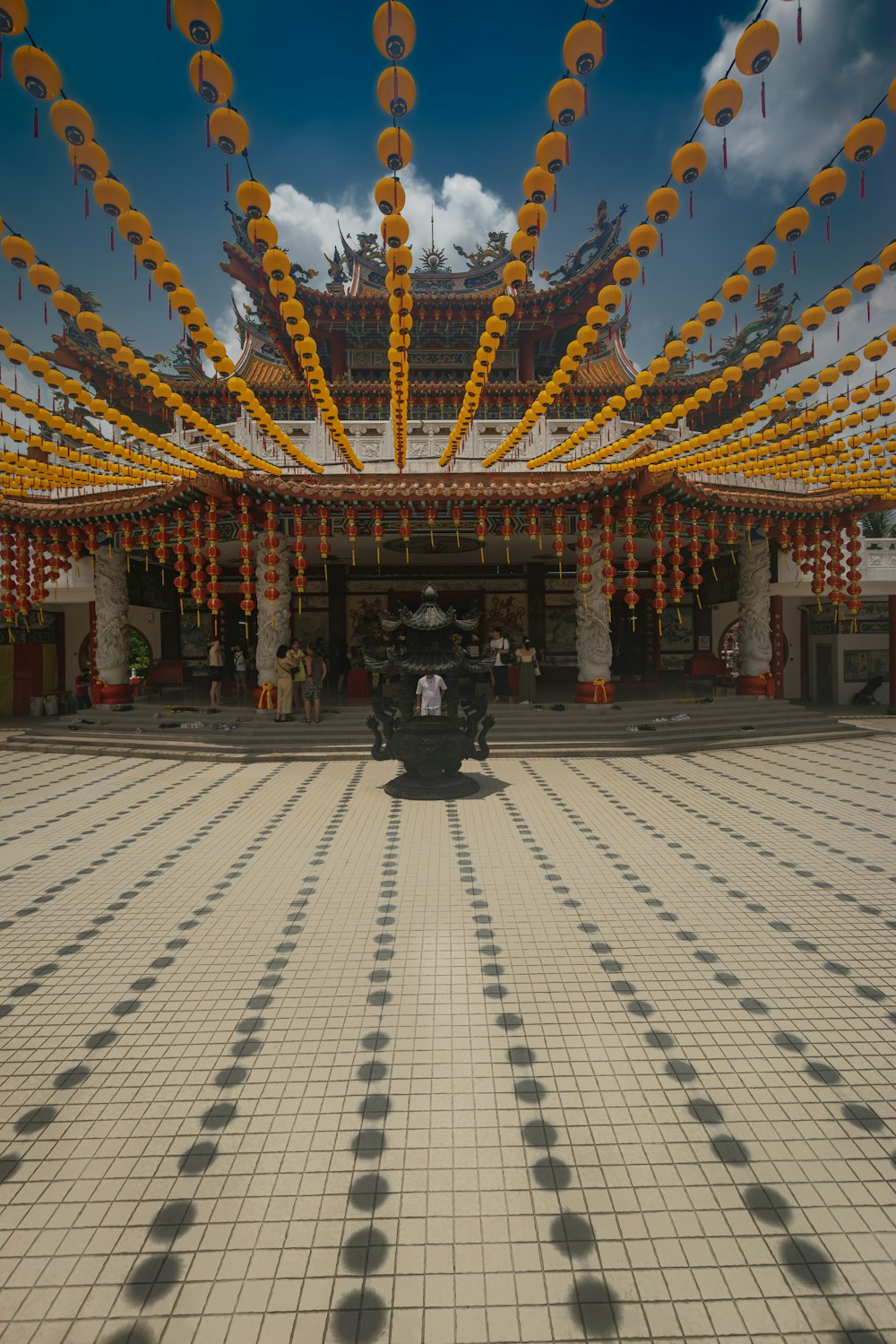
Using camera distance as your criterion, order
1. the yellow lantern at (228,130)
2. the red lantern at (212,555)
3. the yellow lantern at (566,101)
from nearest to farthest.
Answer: the yellow lantern at (566,101) → the yellow lantern at (228,130) → the red lantern at (212,555)

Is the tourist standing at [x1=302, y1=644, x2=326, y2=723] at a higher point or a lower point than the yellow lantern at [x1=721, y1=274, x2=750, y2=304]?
lower

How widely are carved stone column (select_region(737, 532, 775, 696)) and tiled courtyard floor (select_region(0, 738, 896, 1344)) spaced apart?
804 cm

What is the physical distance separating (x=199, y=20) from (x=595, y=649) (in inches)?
389

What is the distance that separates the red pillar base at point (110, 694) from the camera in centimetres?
1250

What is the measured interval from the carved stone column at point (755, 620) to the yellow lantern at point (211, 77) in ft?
39.7

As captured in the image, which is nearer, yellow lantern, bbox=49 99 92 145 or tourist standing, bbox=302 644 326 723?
yellow lantern, bbox=49 99 92 145

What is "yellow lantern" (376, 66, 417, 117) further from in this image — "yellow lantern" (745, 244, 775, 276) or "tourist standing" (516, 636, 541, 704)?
"tourist standing" (516, 636, 541, 704)

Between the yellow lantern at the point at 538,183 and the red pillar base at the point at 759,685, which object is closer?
the yellow lantern at the point at 538,183

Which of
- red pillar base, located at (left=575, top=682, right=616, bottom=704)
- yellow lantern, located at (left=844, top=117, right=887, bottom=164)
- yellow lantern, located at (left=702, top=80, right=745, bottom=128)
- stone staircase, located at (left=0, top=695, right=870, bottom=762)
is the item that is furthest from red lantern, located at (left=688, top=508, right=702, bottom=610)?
yellow lantern, located at (left=702, top=80, right=745, bottom=128)

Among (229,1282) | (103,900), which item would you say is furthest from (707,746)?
(229,1282)

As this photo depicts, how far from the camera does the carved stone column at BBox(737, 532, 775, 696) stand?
12.8 m

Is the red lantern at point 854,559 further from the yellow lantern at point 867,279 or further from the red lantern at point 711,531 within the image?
the yellow lantern at point 867,279

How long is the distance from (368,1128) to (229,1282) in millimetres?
673

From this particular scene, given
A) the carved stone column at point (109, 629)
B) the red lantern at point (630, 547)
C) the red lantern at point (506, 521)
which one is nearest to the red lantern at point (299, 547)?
the red lantern at point (506, 521)
